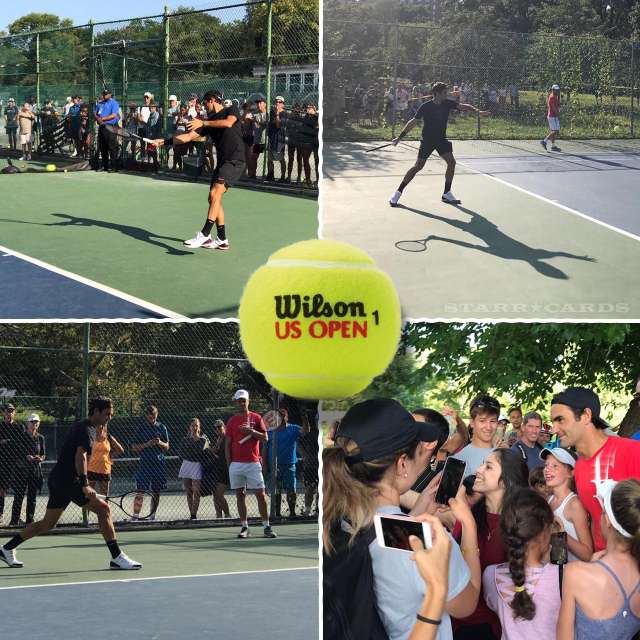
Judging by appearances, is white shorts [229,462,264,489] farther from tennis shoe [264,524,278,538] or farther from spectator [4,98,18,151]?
spectator [4,98,18,151]

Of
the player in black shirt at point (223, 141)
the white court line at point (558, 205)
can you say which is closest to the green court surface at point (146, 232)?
the player in black shirt at point (223, 141)

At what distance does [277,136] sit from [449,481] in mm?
11184

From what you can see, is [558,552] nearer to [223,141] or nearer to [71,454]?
[71,454]

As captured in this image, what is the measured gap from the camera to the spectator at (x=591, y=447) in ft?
10.6

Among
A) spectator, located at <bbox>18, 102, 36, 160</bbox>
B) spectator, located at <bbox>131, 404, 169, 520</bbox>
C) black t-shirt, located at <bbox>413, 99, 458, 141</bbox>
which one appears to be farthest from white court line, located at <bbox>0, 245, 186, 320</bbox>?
spectator, located at <bbox>18, 102, 36, 160</bbox>

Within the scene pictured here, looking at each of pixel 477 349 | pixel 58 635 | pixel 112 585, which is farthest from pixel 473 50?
pixel 58 635

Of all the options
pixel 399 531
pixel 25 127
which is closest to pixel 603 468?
pixel 399 531

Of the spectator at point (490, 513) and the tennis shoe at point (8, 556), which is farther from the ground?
the spectator at point (490, 513)

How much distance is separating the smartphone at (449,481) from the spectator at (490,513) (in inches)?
3.6

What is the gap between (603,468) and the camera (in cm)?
327

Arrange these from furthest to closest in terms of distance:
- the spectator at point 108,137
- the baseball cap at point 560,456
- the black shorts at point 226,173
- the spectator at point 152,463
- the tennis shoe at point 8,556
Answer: the spectator at point 108,137
the spectator at point 152,463
the black shorts at point 226,173
the tennis shoe at point 8,556
the baseball cap at point 560,456

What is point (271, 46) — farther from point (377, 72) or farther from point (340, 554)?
point (340, 554)

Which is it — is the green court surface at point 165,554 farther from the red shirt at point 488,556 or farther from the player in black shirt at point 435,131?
the red shirt at point 488,556

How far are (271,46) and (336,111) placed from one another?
4.35 meters
